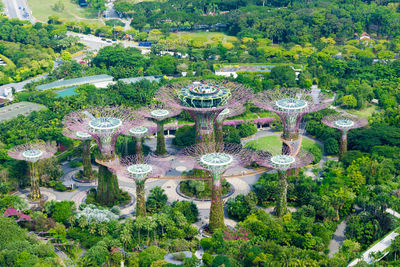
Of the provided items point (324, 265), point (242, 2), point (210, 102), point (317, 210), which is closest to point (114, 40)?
point (242, 2)

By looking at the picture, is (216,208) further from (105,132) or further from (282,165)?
(105,132)

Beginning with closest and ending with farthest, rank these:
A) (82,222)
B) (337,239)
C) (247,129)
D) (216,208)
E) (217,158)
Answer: (217,158) → (216,208) → (82,222) → (337,239) → (247,129)

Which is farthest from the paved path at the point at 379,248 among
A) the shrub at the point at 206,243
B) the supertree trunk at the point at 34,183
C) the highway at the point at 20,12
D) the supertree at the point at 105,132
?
the highway at the point at 20,12

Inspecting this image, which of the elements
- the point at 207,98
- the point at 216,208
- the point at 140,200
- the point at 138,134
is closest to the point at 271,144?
the point at 207,98

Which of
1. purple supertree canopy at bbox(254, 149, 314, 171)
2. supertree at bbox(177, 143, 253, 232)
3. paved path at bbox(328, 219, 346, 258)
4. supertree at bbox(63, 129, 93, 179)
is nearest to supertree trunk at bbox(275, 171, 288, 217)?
purple supertree canopy at bbox(254, 149, 314, 171)

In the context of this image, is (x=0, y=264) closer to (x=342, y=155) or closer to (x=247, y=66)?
(x=342, y=155)

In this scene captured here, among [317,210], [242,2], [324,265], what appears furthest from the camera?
[242,2]
